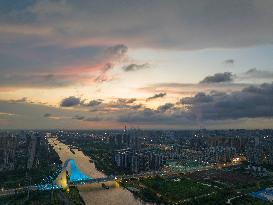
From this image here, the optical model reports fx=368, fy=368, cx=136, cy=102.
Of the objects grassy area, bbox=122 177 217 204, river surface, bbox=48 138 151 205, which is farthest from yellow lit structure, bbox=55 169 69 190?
grassy area, bbox=122 177 217 204

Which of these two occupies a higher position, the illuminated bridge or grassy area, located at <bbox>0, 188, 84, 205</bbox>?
the illuminated bridge

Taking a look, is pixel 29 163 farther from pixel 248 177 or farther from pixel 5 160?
pixel 248 177

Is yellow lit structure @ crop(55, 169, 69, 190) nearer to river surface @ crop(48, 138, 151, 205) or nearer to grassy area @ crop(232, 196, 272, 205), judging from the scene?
river surface @ crop(48, 138, 151, 205)

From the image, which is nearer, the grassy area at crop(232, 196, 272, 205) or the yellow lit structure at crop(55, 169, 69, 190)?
the grassy area at crop(232, 196, 272, 205)

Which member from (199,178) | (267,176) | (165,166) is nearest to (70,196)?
(199,178)

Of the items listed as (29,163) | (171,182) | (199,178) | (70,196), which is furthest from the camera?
(29,163)

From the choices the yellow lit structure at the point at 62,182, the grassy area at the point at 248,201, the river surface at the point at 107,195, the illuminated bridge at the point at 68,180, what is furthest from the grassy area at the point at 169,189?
the yellow lit structure at the point at 62,182

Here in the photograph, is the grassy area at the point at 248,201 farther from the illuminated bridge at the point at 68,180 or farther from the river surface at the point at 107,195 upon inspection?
the illuminated bridge at the point at 68,180

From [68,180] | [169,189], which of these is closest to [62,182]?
[68,180]

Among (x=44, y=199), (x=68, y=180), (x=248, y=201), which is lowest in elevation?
(x=248, y=201)

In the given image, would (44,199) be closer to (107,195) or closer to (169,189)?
(107,195)

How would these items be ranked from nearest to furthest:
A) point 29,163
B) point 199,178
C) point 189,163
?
point 199,178
point 29,163
point 189,163
